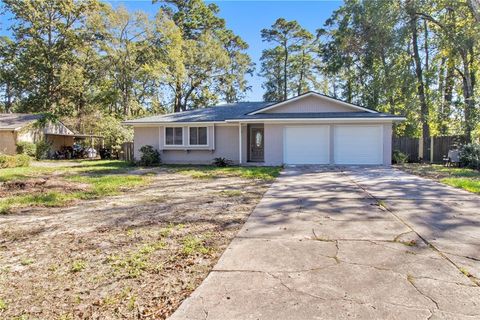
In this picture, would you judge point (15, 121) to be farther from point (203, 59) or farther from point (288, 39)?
point (288, 39)

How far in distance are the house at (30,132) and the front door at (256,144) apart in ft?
54.0

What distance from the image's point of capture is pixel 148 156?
51.9 ft

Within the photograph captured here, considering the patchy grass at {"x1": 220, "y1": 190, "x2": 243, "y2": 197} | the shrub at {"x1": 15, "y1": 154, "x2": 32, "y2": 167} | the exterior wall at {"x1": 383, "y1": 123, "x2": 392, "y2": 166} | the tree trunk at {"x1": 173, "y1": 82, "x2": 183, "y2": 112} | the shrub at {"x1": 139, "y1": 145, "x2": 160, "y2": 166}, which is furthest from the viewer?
the tree trunk at {"x1": 173, "y1": 82, "x2": 183, "y2": 112}

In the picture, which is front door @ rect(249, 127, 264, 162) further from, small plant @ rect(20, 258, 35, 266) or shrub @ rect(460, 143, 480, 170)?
small plant @ rect(20, 258, 35, 266)

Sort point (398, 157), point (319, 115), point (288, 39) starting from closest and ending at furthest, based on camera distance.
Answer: point (319, 115) < point (398, 157) < point (288, 39)

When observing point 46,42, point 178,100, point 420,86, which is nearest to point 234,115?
point 420,86

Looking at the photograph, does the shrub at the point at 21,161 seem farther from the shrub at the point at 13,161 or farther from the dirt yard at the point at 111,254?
the dirt yard at the point at 111,254

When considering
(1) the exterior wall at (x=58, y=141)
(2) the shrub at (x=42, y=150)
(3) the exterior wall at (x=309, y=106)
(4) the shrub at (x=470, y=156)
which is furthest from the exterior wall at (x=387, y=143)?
(1) the exterior wall at (x=58, y=141)

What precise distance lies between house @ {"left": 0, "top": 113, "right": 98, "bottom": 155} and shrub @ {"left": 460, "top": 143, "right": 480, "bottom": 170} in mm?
26567

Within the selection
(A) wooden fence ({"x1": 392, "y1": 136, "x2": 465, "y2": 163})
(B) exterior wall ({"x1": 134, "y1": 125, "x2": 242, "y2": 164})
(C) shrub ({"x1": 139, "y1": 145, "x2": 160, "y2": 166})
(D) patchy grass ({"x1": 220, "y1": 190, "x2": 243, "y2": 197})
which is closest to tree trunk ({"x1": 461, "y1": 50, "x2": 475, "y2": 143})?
(A) wooden fence ({"x1": 392, "y1": 136, "x2": 465, "y2": 163})

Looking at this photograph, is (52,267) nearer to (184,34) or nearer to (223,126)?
(223,126)

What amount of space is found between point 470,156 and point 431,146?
149 inches

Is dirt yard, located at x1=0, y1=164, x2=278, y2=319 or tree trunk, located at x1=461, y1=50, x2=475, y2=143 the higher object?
tree trunk, located at x1=461, y1=50, x2=475, y2=143

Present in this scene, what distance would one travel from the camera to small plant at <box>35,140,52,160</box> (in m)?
22.5
